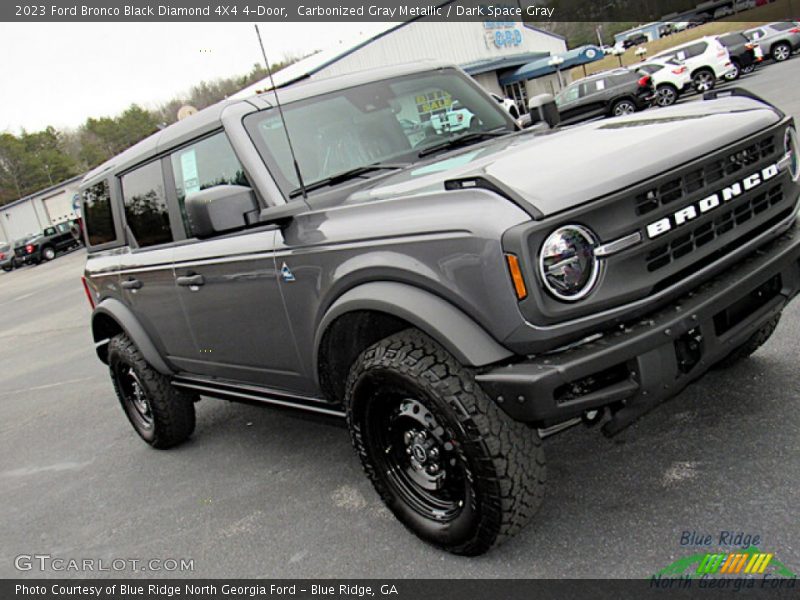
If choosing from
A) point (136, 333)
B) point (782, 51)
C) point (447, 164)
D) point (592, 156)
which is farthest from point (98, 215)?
point (782, 51)

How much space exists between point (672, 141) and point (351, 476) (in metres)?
2.39

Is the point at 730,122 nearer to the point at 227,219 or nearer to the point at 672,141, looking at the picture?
the point at 672,141

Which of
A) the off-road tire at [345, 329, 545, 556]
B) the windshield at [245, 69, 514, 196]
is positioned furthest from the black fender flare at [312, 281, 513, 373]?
the windshield at [245, 69, 514, 196]

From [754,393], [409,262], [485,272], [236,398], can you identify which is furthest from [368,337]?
[754,393]

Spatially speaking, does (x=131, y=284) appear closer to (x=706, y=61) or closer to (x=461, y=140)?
(x=461, y=140)

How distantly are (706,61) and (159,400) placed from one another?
25.7 metres

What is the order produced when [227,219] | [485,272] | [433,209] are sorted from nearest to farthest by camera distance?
1. [485,272]
2. [433,209]
3. [227,219]

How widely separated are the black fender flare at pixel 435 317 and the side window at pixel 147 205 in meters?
1.98

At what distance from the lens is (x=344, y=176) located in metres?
3.59

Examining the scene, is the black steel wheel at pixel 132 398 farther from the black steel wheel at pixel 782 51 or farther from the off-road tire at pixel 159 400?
the black steel wheel at pixel 782 51

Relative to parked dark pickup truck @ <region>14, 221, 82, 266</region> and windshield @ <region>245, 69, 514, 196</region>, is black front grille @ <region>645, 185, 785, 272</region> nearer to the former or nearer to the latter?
windshield @ <region>245, 69, 514, 196</region>

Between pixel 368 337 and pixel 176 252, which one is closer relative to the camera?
pixel 368 337

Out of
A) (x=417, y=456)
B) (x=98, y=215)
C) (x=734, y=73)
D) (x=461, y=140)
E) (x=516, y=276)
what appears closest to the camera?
(x=516, y=276)

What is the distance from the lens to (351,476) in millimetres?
4055
